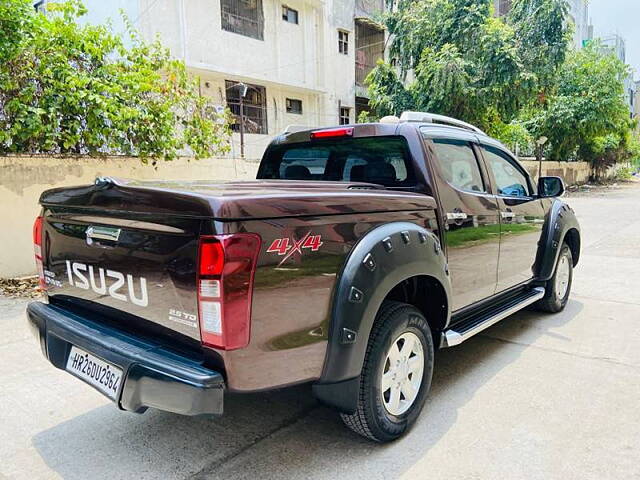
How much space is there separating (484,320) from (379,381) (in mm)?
1352

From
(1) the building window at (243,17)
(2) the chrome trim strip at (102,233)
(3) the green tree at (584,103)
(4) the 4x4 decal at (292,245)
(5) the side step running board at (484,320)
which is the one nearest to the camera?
(4) the 4x4 decal at (292,245)

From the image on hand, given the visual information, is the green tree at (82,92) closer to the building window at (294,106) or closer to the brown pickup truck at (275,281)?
the brown pickup truck at (275,281)

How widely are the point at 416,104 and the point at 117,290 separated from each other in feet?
54.4

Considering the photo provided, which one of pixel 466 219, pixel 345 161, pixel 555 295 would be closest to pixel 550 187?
pixel 555 295

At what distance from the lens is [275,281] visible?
1.87 m

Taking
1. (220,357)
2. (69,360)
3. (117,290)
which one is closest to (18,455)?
(69,360)

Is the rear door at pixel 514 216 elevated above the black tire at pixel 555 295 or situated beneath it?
elevated above

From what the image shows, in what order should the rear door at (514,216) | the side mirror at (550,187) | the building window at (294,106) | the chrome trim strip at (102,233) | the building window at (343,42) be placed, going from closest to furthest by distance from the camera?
the chrome trim strip at (102,233)
the rear door at (514,216)
the side mirror at (550,187)
the building window at (294,106)
the building window at (343,42)

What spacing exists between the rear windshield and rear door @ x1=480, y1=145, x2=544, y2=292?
3.32ft

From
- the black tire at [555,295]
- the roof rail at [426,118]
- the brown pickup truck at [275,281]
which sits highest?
the roof rail at [426,118]

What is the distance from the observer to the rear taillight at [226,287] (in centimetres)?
173

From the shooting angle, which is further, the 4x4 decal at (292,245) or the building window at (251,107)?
the building window at (251,107)

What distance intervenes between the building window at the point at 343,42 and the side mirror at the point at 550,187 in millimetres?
14919

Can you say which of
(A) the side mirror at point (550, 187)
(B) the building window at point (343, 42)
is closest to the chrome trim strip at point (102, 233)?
(A) the side mirror at point (550, 187)
